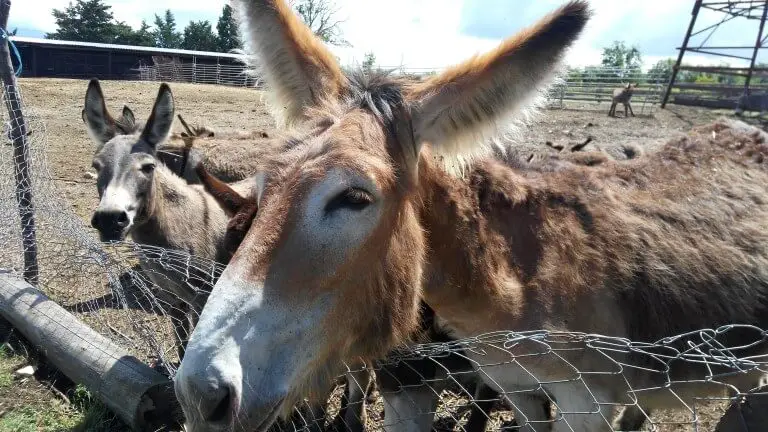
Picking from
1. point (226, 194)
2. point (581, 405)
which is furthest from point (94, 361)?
point (581, 405)

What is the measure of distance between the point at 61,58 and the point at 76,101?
87.0 ft

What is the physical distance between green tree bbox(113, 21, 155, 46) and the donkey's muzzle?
7697cm

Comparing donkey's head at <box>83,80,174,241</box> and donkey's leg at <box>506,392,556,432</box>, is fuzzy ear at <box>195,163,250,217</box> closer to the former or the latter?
donkey's leg at <box>506,392,556,432</box>

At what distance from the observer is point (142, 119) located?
16.5 m

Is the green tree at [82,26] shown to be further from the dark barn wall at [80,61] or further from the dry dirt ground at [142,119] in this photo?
the dry dirt ground at [142,119]

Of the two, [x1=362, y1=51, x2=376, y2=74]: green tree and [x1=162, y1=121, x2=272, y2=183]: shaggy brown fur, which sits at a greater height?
[x1=362, y1=51, x2=376, y2=74]: green tree

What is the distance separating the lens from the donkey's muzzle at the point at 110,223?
4723mm

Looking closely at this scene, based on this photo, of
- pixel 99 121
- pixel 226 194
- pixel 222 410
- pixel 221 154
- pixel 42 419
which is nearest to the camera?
pixel 222 410

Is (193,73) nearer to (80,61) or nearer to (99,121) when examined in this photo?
(80,61)

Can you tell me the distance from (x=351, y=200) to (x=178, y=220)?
3959mm

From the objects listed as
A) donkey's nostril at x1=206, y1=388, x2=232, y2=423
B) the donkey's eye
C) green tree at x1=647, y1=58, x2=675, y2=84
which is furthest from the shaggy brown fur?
green tree at x1=647, y1=58, x2=675, y2=84

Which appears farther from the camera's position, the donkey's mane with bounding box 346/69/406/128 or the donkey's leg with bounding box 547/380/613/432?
the donkey's leg with bounding box 547/380/613/432

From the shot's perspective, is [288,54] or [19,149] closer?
[288,54]

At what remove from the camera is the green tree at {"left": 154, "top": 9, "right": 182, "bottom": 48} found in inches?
3393
